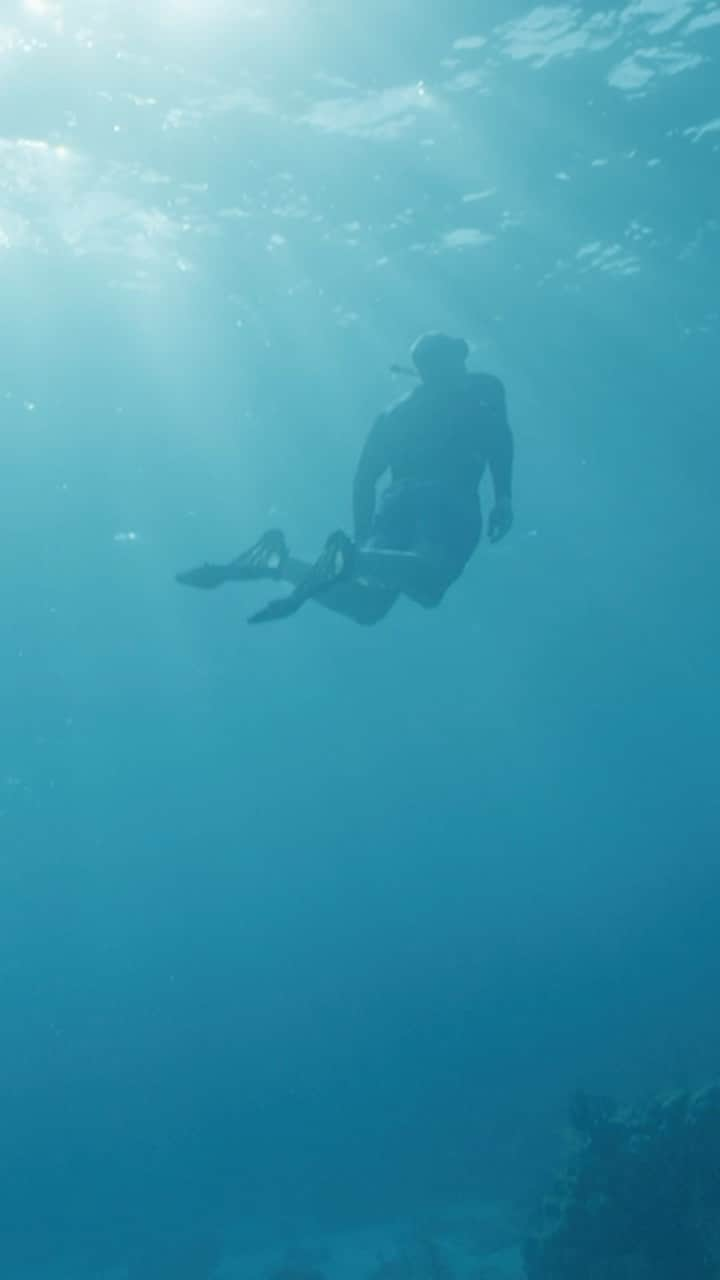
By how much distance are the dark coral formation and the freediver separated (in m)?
7.11

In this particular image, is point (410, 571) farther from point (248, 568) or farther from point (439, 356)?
point (439, 356)

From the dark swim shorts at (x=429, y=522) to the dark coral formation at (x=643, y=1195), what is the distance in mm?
7246

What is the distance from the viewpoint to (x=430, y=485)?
816cm

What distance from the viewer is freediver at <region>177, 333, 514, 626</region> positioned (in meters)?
7.78

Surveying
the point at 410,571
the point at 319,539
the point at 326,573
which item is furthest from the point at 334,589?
the point at 319,539

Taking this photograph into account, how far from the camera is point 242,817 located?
7244cm

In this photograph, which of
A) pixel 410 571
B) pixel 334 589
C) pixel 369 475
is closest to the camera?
pixel 410 571

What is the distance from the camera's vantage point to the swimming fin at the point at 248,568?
7.12m

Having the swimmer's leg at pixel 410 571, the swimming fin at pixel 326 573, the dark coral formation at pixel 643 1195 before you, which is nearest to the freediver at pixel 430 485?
the swimmer's leg at pixel 410 571

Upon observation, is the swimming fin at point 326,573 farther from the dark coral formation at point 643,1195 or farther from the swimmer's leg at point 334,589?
the dark coral formation at point 643,1195

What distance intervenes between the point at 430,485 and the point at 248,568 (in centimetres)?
172

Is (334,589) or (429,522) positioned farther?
(429,522)

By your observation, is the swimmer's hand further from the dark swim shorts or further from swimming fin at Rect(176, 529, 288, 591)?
swimming fin at Rect(176, 529, 288, 591)

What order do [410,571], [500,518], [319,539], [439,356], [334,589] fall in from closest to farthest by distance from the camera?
[410,571] < [334,589] < [500,518] < [439,356] < [319,539]
